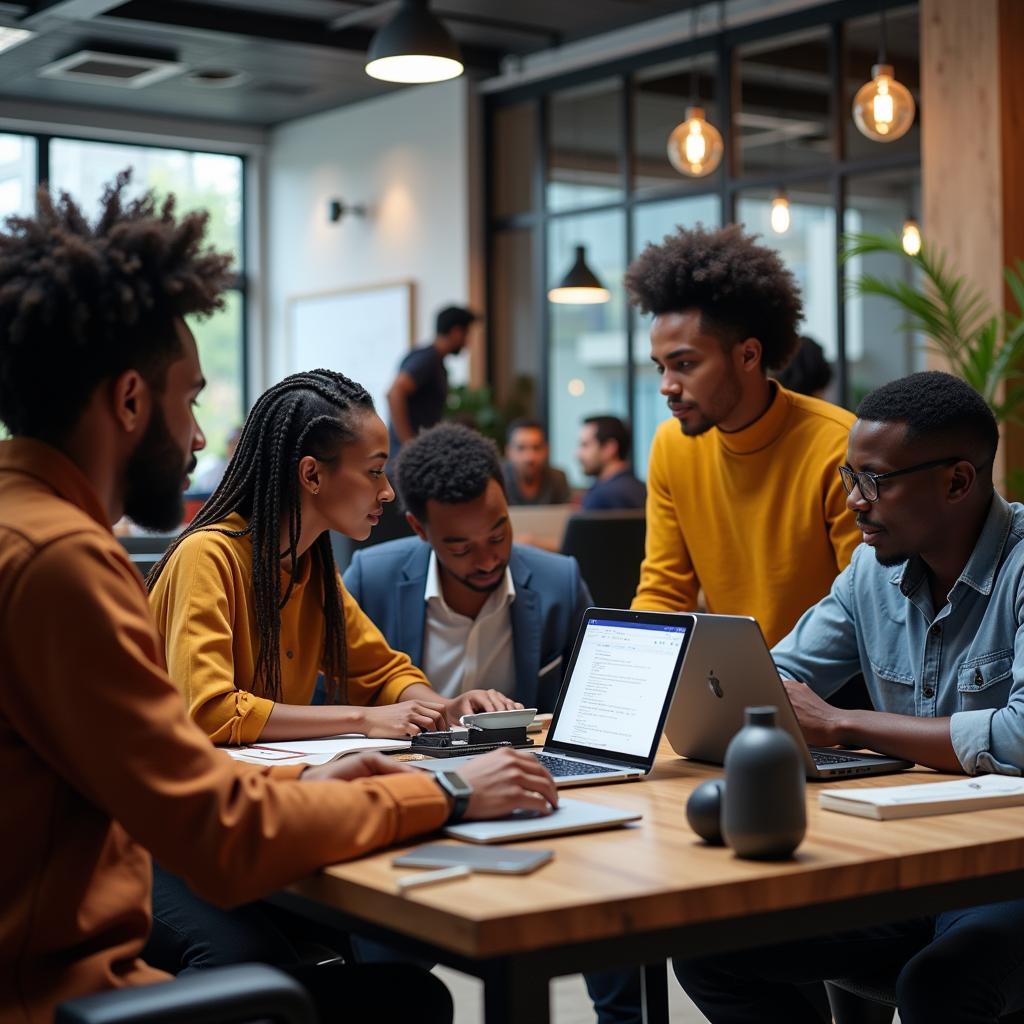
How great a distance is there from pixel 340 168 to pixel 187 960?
9.57 metres

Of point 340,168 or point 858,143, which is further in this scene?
point 340,168

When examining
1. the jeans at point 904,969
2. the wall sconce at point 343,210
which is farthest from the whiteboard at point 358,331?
the jeans at point 904,969

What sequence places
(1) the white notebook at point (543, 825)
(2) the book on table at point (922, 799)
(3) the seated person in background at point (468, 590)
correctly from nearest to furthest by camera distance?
(1) the white notebook at point (543, 825)
(2) the book on table at point (922, 799)
(3) the seated person in background at point (468, 590)

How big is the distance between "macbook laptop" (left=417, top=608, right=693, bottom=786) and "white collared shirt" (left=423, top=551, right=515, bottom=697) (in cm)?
76

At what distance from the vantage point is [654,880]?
1441 mm

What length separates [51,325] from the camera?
150 cm

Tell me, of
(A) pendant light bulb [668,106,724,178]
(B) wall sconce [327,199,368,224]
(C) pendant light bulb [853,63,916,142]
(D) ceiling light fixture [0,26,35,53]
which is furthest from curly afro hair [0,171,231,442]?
(B) wall sconce [327,199,368,224]

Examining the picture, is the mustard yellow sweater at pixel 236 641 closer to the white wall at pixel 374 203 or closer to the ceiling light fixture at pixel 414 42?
the ceiling light fixture at pixel 414 42

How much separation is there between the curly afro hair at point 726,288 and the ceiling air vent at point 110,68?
22.6ft

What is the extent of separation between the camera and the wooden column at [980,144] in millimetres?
6512

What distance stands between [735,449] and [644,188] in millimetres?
6573

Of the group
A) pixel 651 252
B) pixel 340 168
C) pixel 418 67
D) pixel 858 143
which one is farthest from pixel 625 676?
pixel 340 168

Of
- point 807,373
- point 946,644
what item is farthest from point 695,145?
point 946,644

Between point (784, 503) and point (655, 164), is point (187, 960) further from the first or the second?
point (655, 164)
